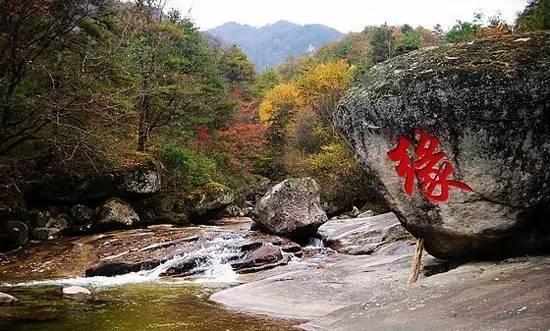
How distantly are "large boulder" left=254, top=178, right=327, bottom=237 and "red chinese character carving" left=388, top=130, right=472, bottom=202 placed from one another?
946 centimetres

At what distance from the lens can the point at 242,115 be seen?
39125mm

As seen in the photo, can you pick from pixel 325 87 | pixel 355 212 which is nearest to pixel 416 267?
pixel 355 212

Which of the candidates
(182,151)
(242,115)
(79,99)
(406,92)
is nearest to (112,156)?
(79,99)

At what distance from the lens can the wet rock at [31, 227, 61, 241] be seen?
61.2 feet

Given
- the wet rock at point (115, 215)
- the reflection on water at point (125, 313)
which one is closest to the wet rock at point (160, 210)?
the wet rock at point (115, 215)

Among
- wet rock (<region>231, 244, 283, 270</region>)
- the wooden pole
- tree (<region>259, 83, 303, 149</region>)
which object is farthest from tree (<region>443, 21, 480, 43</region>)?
the wooden pole

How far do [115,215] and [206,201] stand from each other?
5463 mm

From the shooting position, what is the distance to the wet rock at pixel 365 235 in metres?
16.0

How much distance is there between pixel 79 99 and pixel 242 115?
2290 cm

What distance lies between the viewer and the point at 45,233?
1883cm

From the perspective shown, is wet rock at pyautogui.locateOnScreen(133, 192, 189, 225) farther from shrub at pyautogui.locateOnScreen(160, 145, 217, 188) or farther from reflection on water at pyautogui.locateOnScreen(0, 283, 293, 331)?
reflection on water at pyautogui.locateOnScreen(0, 283, 293, 331)

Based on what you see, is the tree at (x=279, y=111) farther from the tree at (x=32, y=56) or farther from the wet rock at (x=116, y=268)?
the wet rock at (x=116, y=268)

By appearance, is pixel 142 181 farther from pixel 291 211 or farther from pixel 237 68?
pixel 237 68

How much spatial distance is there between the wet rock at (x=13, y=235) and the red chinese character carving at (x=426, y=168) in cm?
1299
